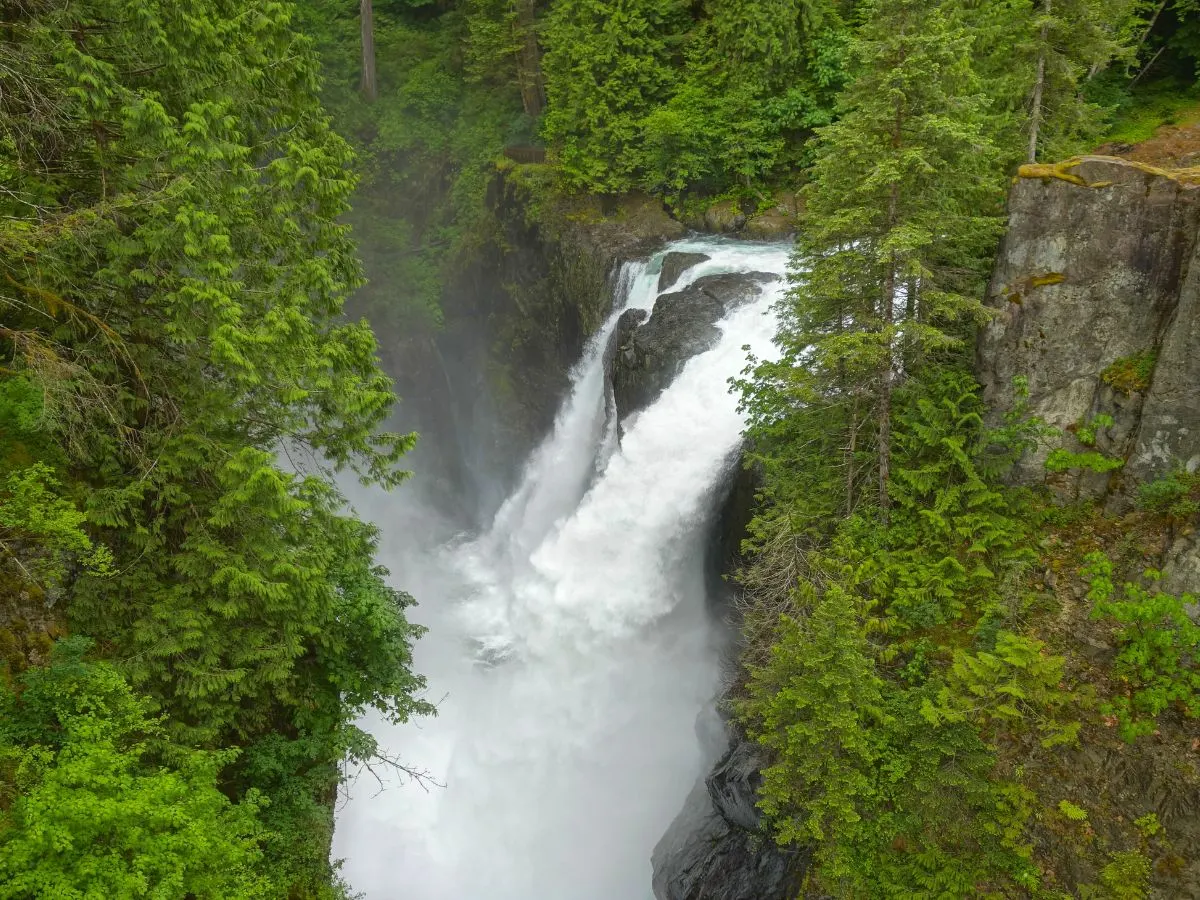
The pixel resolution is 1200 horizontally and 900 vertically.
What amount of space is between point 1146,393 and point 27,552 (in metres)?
12.9

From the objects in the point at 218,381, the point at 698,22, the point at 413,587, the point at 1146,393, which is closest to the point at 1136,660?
the point at 1146,393

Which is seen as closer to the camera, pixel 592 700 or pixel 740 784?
pixel 740 784

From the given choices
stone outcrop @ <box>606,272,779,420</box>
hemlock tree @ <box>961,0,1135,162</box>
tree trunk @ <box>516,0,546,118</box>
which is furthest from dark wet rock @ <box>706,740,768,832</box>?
tree trunk @ <box>516,0,546,118</box>

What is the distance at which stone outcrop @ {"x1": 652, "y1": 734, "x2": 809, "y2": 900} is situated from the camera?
32.7 ft

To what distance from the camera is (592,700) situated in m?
16.3

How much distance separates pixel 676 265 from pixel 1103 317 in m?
10.2

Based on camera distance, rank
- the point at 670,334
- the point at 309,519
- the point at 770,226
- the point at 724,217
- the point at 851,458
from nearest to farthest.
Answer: the point at 309,519, the point at 851,458, the point at 670,334, the point at 770,226, the point at 724,217

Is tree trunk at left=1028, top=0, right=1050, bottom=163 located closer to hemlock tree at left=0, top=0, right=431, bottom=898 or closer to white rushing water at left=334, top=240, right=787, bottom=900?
white rushing water at left=334, top=240, right=787, bottom=900

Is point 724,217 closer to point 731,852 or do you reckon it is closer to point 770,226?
point 770,226

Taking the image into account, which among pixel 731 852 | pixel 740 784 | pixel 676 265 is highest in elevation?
pixel 676 265

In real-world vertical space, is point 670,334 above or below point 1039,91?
below

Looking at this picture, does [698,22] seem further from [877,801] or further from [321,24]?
[877,801]

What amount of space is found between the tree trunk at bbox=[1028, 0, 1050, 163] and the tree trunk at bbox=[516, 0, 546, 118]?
16.7m

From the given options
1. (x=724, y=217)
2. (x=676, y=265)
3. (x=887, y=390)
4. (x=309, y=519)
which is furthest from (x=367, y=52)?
(x=887, y=390)
